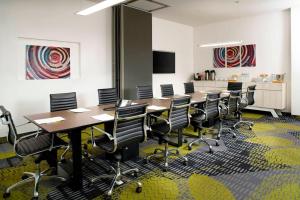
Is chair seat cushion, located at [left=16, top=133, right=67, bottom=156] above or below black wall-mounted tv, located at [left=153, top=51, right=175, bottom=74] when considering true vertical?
below

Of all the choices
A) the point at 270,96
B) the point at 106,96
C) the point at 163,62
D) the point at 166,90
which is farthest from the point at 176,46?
the point at 106,96

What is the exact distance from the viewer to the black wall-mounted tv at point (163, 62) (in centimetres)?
706

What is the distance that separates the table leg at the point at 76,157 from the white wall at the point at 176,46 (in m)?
4.75

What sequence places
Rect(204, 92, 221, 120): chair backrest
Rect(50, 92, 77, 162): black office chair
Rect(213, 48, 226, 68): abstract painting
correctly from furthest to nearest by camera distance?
Rect(213, 48, 226, 68): abstract painting → Rect(204, 92, 221, 120): chair backrest → Rect(50, 92, 77, 162): black office chair

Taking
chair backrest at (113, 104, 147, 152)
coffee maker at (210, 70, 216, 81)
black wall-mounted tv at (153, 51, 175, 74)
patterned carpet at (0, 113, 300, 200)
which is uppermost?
black wall-mounted tv at (153, 51, 175, 74)

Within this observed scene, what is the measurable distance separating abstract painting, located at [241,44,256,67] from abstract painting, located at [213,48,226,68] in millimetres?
631

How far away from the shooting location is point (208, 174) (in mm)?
2896

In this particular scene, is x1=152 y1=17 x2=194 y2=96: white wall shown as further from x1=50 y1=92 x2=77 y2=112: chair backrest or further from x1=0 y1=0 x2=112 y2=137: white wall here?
x1=50 y1=92 x2=77 y2=112: chair backrest

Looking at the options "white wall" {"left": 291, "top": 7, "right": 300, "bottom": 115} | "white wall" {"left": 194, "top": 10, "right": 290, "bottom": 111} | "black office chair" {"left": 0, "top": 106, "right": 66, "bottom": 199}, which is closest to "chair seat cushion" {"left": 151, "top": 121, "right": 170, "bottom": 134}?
"black office chair" {"left": 0, "top": 106, "right": 66, "bottom": 199}

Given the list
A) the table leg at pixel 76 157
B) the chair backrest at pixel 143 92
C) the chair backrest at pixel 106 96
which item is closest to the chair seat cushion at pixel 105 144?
the table leg at pixel 76 157

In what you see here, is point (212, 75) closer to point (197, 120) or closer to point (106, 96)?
point (197, 120)

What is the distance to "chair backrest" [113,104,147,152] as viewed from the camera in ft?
7.65

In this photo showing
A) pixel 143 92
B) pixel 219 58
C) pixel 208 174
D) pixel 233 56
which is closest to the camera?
pixel 208 174

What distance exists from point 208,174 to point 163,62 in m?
4.91
